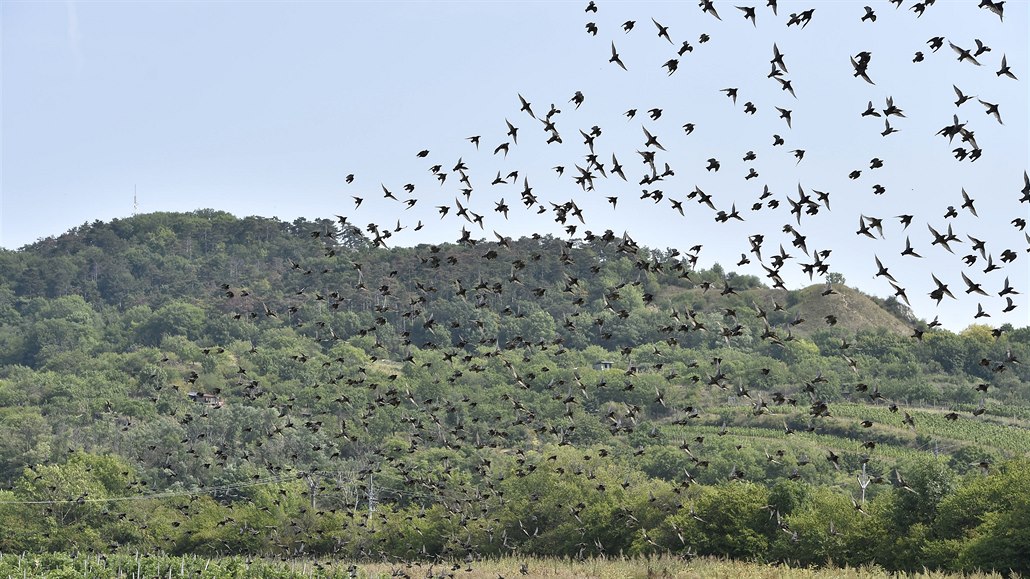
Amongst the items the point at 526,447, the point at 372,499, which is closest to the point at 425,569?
the point at 372,499

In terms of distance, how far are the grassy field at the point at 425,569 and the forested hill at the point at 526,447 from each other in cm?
326

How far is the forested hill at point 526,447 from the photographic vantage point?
2331 inches

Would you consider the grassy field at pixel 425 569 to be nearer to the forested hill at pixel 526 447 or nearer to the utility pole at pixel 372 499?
the forested hill at pixel 526 447

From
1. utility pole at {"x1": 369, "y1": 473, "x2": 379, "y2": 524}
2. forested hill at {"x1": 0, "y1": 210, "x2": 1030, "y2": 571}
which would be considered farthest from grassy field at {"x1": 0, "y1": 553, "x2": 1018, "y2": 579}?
utility pole at {"x1": 369, "y1": 473, "x2": 379, "y2": 524}

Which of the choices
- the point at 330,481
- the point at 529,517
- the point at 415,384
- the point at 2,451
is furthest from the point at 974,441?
the point at 2,451

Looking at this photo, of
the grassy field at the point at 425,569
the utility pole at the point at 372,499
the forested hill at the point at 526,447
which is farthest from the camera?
the utility pole at the point at 372,499

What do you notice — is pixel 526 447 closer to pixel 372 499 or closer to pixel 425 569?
pixel 372 499

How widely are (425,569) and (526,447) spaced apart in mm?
54692

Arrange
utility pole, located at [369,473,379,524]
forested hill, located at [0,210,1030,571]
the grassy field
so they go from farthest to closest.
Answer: utility pole, located at [369,473,379,524] < forested hill, located at [0,210,1030,571] < the grassy field

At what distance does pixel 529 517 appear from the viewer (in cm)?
8362

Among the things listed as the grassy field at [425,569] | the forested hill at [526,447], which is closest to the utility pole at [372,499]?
the forested hill at [526,447]

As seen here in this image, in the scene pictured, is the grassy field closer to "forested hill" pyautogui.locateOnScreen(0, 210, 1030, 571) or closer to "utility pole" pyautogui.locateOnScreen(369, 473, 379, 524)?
"forested hill" pyautogui.locateOnScreen(0, 210, 1030, 571)

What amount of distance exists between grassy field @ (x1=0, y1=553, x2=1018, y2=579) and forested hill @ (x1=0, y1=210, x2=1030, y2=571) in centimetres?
326

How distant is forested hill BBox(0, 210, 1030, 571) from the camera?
5922 centimetres
